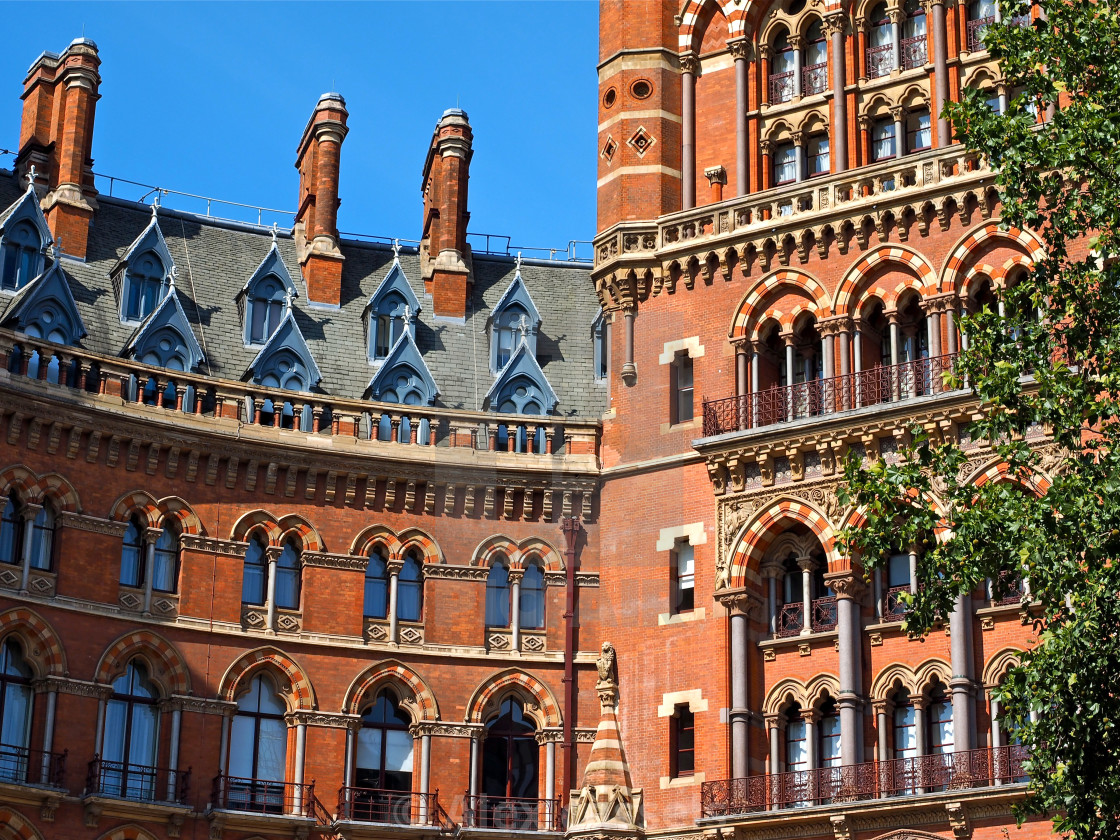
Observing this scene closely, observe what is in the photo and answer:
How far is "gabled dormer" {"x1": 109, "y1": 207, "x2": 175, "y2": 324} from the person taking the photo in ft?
170

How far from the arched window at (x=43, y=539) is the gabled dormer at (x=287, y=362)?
650 cm

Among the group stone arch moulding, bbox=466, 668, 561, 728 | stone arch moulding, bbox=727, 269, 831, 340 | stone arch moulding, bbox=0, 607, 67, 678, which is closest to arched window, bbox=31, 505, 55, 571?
stone arch moulding, bbox=0, 607, 67, 678

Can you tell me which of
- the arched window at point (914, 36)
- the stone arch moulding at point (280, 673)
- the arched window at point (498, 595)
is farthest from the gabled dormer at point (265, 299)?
the arched window at point (914, 36)

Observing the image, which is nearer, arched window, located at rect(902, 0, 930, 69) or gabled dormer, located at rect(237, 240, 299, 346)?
arched window, located at rect(902, 0, 930, 69)

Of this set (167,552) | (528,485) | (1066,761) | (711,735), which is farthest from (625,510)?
(1066,761)

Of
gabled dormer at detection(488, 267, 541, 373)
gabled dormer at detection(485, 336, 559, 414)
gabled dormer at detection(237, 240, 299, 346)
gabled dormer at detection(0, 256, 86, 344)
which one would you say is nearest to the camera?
gabled dormer at detection(0, 256, 86, 344)

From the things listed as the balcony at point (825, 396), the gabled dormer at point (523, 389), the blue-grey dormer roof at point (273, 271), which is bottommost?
the balcony at point (825, 396)

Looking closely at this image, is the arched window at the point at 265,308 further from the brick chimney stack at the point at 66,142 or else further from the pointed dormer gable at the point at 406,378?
the brick chimney stack at the point at 66,142

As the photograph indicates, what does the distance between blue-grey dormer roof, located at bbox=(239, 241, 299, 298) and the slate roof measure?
660mm

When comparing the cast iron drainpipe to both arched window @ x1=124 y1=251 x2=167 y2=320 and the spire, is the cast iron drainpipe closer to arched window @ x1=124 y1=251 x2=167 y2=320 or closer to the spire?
the spire

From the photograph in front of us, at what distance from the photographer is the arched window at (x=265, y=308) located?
52.9 metres

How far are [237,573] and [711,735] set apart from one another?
10597mm

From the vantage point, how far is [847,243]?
1905 inches

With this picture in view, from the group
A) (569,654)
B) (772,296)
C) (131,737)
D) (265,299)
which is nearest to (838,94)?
(772,296)
